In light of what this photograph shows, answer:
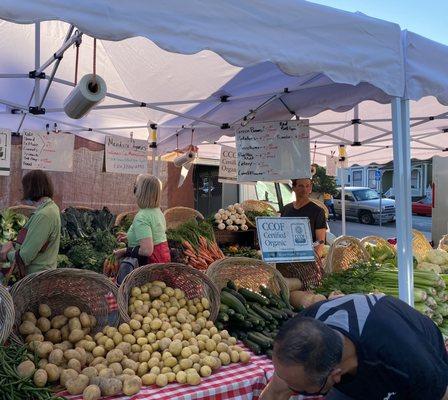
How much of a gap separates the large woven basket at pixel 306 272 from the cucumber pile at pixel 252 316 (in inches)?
31.8

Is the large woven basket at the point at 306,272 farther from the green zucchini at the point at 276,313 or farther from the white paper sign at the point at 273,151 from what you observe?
the green zucchini at the point at 276,313

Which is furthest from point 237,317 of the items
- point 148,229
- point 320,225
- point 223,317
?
point 320,225

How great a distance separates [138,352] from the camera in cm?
236

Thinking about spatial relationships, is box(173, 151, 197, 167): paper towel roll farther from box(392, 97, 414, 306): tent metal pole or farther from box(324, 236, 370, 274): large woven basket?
box(392, 97, 414, 306): tent metal pole

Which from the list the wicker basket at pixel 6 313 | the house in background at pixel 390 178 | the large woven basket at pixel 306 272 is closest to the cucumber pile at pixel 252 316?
the large woven basket at pixel 306 272

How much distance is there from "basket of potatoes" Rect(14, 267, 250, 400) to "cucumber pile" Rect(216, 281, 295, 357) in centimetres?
11

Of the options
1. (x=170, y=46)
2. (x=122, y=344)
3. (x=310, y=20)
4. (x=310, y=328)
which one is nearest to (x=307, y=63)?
(x=310, y=20)

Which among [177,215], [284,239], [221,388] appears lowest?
[221,388]

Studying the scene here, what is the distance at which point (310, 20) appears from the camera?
2611mm

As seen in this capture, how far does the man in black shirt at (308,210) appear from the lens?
17.1 ft

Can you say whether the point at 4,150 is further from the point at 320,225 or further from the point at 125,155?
the point at 320,225

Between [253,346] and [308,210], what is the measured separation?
113 inches

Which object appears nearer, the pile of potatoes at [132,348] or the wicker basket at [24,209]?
the pile of potatoes at [132,348]

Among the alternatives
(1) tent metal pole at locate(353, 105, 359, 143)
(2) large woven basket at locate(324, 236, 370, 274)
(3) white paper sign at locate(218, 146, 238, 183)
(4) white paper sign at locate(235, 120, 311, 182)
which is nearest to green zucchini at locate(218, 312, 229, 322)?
(4) white paper sign at locate(235, 120, 311, 182)
